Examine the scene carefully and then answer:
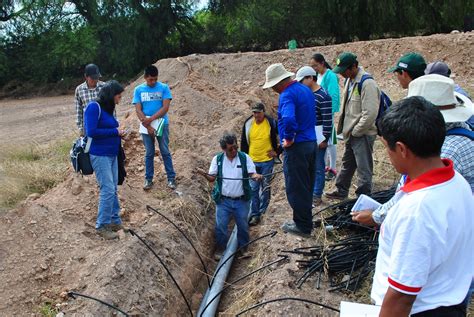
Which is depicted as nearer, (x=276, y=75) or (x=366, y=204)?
(x=366, y=204)

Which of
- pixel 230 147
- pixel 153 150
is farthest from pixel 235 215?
pixel 153 150

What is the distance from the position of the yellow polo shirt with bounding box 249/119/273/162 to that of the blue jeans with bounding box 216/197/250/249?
0.68 meters

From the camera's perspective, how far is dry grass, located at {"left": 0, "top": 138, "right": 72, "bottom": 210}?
6582 millimetres

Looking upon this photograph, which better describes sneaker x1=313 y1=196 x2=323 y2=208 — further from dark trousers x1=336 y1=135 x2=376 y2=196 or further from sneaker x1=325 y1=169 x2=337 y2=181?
sneaker x1=325 y1=169 x2=337 y2=181

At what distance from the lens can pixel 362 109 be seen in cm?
541

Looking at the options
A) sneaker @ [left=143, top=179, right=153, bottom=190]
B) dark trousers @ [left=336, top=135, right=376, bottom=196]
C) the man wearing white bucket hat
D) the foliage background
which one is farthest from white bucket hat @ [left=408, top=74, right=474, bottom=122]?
the foliage background

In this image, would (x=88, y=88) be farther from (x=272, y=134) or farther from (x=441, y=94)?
(x=441, y=94)

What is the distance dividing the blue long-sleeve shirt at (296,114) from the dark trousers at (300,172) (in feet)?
0.36

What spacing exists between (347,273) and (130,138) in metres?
5.37

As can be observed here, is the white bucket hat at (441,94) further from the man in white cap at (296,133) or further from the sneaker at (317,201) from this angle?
the sneaker at (317,201)

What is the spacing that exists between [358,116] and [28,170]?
498 centimetres

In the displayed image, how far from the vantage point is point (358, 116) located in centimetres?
550

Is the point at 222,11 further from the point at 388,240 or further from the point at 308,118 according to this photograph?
the point at 388,240

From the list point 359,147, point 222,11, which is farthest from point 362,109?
point 222,11
